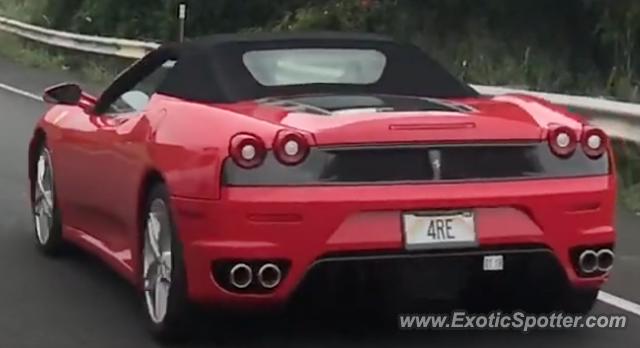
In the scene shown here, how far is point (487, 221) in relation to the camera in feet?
21.3

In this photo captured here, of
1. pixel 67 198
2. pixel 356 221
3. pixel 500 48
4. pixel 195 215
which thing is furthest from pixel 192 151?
pixel 500 48

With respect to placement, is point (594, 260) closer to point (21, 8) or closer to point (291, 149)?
point (291, 149)

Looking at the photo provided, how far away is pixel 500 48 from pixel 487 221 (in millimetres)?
16528

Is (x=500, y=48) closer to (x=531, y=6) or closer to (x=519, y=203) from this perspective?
(x=531, y=6)

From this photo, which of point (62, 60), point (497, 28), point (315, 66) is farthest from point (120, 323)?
point (62, 60)

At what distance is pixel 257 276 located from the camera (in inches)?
254

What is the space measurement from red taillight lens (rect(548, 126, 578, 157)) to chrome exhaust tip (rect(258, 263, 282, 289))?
4.07 ft

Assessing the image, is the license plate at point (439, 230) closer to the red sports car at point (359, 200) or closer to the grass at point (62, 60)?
the red sports car at point (359, 200)

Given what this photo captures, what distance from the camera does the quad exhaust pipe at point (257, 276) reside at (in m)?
6.43

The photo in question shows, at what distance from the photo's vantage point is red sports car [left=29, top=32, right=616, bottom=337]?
21.0ft

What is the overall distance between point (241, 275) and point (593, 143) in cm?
158

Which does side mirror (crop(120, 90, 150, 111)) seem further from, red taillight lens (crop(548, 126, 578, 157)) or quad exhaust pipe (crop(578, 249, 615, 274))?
quad exhaust pipe (crop(578, 249, 615, 274))

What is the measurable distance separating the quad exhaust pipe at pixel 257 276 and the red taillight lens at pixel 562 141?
4.08 feet

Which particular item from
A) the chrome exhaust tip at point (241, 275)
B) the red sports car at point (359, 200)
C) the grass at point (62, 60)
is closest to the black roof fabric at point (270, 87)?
the red sports car at point (359, 200)
